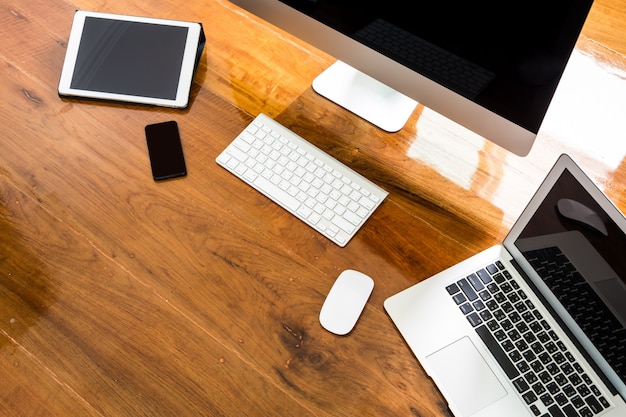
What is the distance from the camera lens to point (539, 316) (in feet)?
2.82

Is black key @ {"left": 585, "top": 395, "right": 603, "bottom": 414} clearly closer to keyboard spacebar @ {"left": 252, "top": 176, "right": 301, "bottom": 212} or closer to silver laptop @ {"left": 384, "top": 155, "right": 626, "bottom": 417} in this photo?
silver laptop @ {"left": 384, "top": 155, "right": 626, "bottom": 417}

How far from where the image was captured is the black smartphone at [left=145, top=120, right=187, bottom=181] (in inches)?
40.3

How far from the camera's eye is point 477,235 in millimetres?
968

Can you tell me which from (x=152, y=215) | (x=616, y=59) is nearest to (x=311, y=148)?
(x=152, y=215)

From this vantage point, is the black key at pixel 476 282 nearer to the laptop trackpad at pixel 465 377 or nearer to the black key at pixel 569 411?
the laptop trackpad at pixel 465 377

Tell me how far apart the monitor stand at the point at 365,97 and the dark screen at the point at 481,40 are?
16cm

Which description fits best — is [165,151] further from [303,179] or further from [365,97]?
[365,97]

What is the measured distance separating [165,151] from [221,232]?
7.8 inches

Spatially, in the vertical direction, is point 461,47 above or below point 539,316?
above

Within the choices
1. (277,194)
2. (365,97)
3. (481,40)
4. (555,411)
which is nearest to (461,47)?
(481,40)

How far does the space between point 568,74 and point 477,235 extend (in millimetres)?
403

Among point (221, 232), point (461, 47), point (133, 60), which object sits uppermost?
point (461, 47)

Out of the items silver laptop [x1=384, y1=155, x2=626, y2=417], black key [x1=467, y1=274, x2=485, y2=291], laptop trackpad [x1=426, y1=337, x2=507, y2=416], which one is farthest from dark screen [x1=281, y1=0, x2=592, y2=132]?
laptop trackpad [x1=426, y1=337, x2=507, y2=416]

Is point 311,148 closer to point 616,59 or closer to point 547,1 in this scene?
point 547,1
